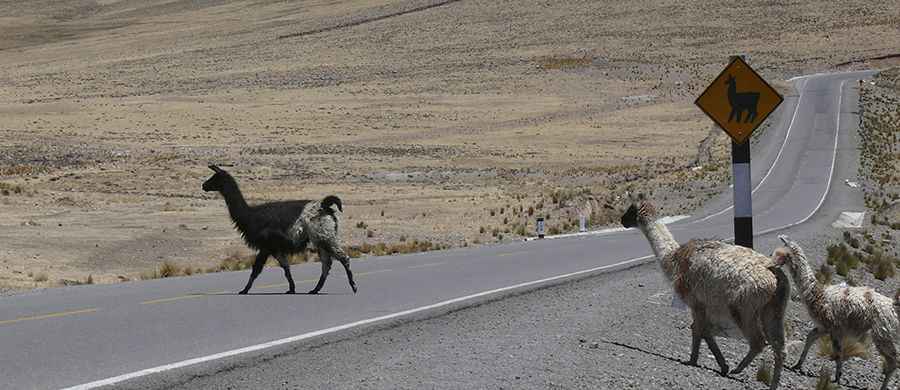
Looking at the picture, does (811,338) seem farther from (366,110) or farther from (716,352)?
(366,110)

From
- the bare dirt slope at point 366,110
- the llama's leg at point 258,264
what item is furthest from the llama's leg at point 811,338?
the bare dirt slope at point 366,110

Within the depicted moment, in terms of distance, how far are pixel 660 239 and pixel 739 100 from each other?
302cm

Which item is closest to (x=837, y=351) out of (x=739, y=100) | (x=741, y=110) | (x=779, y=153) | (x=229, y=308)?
(x=741, y=110)

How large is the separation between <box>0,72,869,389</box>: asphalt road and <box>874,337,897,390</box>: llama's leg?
5132mm

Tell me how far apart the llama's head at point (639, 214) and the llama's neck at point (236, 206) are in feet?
19.6

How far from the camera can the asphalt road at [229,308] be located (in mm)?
10258

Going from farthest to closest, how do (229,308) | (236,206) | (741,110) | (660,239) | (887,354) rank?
1. (236,206)
2. (229,308)
3. (741,110)
4. (660,239)
5. (887,354)

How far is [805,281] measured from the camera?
10.3 m

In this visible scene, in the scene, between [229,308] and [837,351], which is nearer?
[837,351]

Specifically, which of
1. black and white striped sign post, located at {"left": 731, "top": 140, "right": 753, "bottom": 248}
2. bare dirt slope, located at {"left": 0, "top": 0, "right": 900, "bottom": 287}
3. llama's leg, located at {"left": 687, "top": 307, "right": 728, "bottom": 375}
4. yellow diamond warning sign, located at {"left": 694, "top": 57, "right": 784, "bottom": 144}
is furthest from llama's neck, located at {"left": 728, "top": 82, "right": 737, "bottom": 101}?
bare dirt slope, located at {"left": 0, "top": 0, "right": 900, "bottom": 287}

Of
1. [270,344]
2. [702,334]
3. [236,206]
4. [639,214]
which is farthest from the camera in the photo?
[236,206]

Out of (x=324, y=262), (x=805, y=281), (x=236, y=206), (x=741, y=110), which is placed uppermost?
(x=741, y=110)

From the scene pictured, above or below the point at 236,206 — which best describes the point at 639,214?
above

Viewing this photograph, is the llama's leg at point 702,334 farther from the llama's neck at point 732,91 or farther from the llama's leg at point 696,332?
the llama's neck at point 732,91
